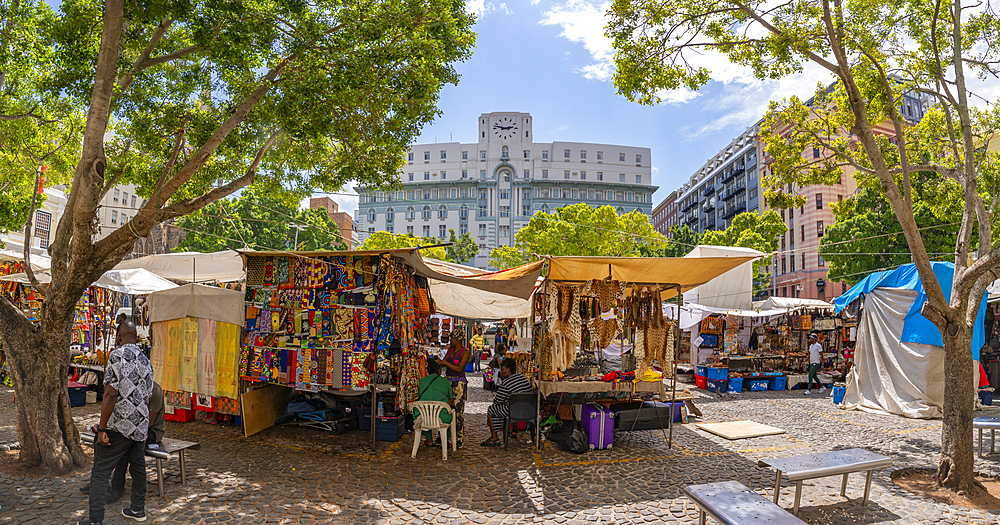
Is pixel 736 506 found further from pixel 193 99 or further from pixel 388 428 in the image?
pixel 193 99

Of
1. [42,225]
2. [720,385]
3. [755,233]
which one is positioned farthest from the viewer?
[755,233]

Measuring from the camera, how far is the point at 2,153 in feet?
37.9

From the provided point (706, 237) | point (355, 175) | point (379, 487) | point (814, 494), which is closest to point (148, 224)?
point (355, 175)

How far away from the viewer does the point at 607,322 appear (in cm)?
850

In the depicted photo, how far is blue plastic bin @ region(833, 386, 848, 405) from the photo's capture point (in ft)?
41.5

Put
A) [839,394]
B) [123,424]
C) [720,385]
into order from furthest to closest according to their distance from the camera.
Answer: [720,385] → [839,394] → [123,424]

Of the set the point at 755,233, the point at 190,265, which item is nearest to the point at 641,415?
the point at 190,265

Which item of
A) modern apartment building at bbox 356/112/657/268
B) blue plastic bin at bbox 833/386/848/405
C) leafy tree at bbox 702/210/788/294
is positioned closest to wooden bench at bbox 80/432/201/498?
blue plastic bin at bbox 833/386/848/405

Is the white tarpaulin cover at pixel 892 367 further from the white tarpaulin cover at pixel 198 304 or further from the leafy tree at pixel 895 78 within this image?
the white tarpaulin cover at pixel 198 304

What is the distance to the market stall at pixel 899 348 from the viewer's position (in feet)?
35.6

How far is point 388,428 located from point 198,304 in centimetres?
348

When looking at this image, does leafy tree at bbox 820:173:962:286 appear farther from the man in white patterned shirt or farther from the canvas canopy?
the man in white patterned shirt

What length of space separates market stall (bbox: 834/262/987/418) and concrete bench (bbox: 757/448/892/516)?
6539 mm

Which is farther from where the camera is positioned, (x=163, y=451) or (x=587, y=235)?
(x=587, y=235)
